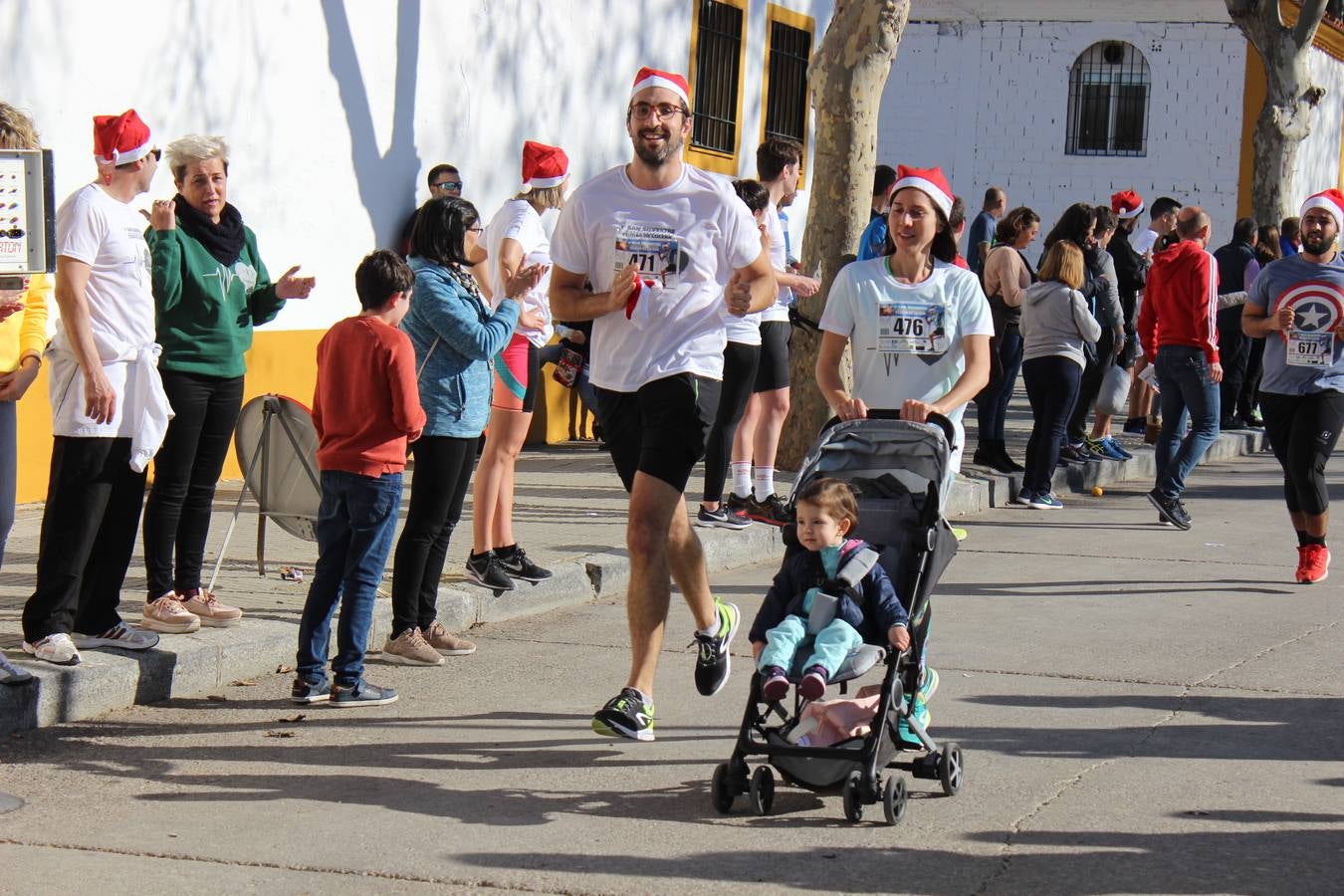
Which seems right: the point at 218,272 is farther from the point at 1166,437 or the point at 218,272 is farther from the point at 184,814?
the point at 1166,437

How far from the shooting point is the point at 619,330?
241 inches

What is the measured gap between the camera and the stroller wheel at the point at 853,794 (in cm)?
504

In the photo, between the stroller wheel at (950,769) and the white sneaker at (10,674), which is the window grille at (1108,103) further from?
the white sneaker at (10,674)

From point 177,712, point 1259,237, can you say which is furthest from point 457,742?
point 1259,237

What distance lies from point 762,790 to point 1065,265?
311 inches

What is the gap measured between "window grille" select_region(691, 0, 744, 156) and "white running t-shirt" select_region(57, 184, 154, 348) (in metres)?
10.1

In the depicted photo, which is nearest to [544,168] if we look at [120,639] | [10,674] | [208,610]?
[208,610]

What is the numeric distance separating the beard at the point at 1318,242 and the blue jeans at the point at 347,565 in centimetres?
530

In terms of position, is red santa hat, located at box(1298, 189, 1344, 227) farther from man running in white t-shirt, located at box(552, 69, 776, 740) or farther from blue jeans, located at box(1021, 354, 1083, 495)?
man running in white t-shirt, located at box(552, 69, 776, 740)

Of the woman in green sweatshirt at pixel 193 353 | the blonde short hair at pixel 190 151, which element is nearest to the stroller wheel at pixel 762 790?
the woman in green sweatshirt at pixel 193 353

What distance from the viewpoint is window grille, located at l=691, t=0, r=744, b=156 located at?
53.9 ft

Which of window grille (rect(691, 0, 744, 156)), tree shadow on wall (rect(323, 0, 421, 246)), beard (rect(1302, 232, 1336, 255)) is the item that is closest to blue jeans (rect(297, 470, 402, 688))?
beard (rect(1302, 232, 1336, 255))

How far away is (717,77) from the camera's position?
1675 centimetres

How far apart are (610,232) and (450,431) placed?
1.28 m
